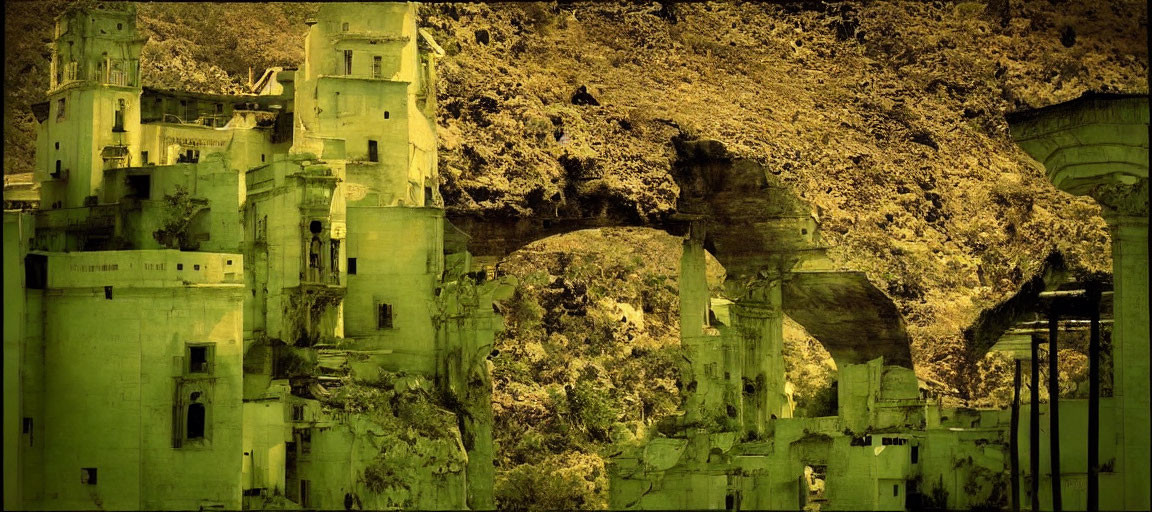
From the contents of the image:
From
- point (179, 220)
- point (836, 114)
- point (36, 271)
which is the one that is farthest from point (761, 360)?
point (36, 271)

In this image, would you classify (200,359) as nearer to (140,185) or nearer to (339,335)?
(339,335)

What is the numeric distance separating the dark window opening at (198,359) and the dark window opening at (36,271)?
265 cm

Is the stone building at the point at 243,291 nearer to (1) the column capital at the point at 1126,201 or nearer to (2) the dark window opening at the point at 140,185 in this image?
(2) the dark window opening at the point at 140,185

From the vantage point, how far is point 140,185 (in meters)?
49.9

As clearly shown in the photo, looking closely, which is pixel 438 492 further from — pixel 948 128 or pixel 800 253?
pixel 948 128

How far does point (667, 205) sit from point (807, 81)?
10.2 m

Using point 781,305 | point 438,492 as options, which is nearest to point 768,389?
point 781,305

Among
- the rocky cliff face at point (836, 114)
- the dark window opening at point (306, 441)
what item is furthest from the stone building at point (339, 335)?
the rocky cliff face at point (836, 114)

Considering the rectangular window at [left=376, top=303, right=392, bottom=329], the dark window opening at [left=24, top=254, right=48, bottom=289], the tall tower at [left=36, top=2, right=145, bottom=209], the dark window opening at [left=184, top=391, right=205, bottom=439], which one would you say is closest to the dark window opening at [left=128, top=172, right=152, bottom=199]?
the tall tower at [left=36, top=2, right=145, bottom=209]

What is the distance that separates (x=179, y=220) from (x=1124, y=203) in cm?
1710

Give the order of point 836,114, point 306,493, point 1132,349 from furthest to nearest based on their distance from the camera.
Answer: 1. point 836,114
2. point 306,493
3. point 1132,349

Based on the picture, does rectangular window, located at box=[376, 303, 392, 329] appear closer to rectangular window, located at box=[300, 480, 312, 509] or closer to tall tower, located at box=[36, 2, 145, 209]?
rectangular window, located at box=[300, 480, 312, 509]

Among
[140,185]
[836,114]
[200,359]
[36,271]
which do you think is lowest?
[200,359]

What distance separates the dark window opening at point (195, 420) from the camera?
1740 inches
